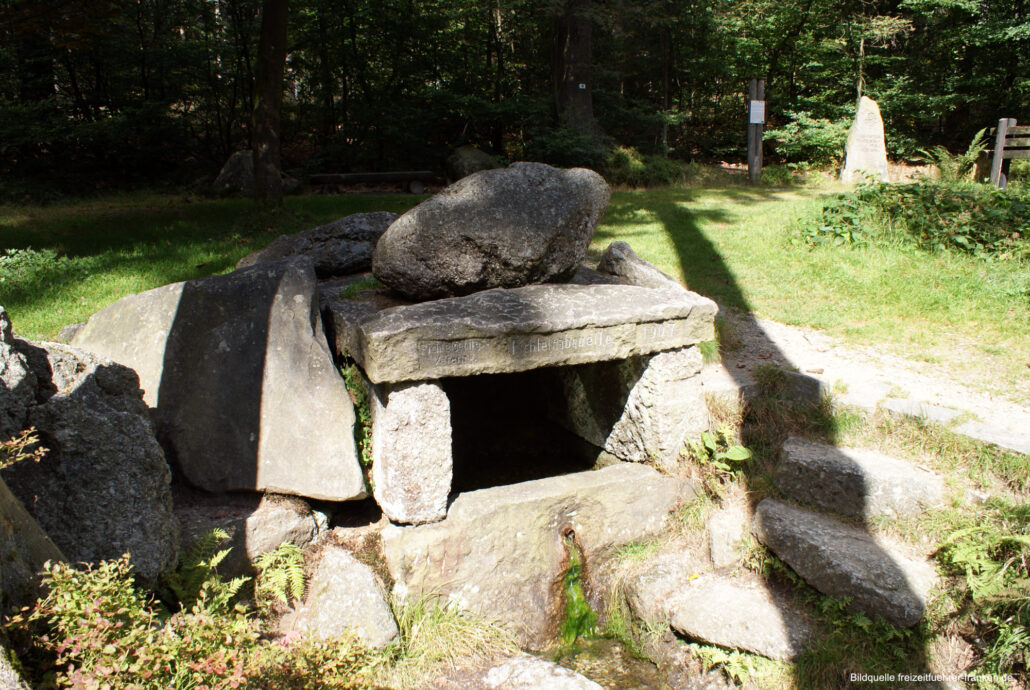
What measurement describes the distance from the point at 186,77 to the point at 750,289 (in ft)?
43.4

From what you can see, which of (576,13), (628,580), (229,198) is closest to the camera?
(628,580)

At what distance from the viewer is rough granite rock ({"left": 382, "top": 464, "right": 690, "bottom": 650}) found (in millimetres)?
3600

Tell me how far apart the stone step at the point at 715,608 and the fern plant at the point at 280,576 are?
1.79m

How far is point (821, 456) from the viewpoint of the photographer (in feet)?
12.5

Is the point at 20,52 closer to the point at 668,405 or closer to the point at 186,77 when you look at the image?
the point at 186,77

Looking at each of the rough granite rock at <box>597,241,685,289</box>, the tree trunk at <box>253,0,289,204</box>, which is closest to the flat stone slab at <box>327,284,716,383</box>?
the rough granite rock at <box>597,241,685,289</box>

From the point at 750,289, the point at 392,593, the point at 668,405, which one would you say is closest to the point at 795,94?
the point at 750,289

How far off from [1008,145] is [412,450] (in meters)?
9.95

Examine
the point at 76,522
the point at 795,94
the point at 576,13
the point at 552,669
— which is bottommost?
the point at 552,669

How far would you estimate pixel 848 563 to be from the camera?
10.7 ft

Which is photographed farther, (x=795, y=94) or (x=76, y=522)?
(x=795, y=94)

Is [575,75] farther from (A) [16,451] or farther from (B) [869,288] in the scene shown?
(A) [16,451]

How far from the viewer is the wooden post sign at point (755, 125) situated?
1327 centimetres

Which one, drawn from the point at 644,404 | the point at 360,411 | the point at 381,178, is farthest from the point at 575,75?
the point at 360,411
